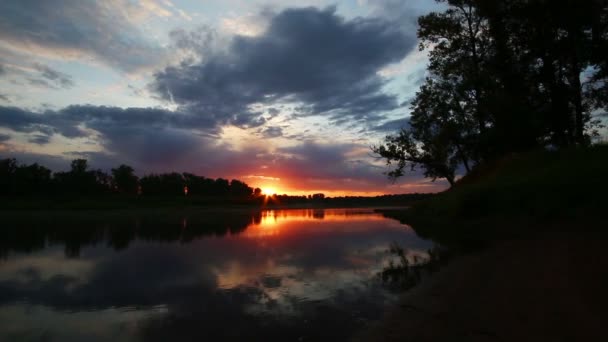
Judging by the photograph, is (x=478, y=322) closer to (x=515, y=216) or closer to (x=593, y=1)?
(x=515, y=216)

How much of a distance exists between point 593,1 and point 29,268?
112 feet

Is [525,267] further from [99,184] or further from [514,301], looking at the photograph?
[99,184]

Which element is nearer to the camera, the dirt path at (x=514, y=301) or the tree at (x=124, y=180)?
the dirt path at (x=514, y=301)

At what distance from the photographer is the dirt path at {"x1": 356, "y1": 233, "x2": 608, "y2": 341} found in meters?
5.16

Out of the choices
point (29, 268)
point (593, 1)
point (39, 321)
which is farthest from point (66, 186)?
point (593, 1)

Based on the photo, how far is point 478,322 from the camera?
566cm

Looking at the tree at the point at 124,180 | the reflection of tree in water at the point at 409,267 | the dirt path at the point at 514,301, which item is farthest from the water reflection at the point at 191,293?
the tree at the point at 124,180

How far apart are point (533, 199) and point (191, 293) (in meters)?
15.2

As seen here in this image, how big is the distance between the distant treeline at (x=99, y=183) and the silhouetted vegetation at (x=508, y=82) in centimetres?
9157

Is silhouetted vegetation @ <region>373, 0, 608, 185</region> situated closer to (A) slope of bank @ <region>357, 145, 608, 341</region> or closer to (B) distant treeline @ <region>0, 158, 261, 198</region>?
(A) slope of bank @ <region>357, 145, 608, 341</region>

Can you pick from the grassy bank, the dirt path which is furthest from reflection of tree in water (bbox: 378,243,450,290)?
the grassy bank

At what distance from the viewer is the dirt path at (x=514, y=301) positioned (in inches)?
203

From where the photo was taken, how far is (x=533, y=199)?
52.2 ft

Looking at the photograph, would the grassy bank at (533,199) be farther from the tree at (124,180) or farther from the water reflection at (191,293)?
the tree at (124,180)
